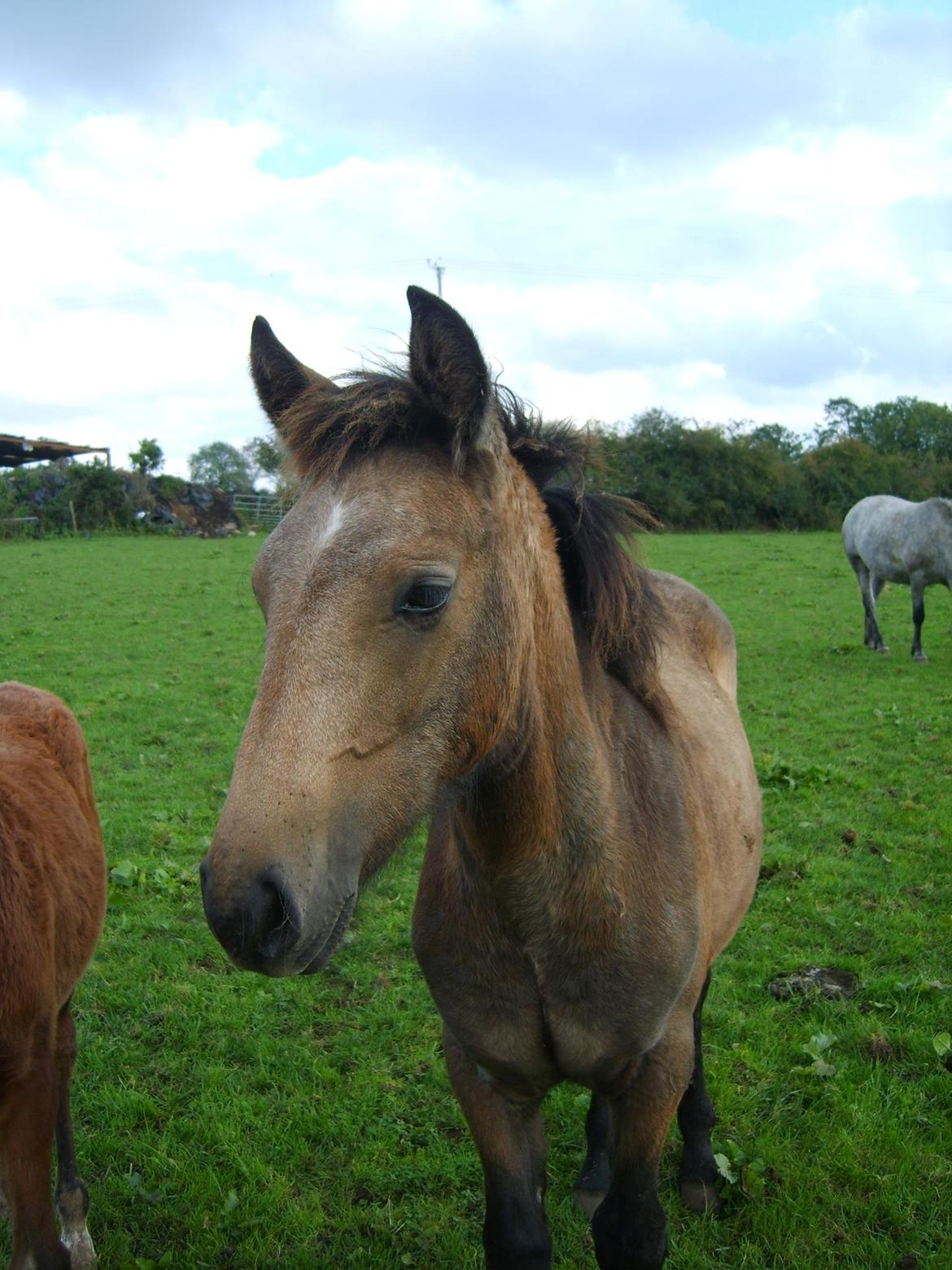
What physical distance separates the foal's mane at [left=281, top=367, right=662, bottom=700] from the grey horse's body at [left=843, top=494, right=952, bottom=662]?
36.6 feet

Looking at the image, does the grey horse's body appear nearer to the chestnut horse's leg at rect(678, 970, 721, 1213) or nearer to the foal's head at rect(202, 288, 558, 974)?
the chestnut horse's leg at rect(678, 970, 721, 1213)

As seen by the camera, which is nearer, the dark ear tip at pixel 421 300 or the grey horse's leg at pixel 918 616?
the dark ear tip at pixel 421 300

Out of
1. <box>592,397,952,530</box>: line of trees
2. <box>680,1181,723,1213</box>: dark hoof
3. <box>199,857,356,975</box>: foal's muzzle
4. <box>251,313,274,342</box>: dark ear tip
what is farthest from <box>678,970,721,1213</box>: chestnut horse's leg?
<box>592,397,952,530</box>: line of trees

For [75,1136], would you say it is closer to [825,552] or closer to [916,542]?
[916,542]

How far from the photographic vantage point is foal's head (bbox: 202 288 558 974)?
159 cm

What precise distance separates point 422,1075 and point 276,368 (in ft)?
10.6

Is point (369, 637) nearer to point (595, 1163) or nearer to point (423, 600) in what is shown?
point (423, 600)

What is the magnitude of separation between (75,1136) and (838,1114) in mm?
3179

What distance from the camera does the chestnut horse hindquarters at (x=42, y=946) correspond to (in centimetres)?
269

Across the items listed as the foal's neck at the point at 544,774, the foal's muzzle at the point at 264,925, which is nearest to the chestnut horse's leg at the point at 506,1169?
the foal's neck at the point at 544,774

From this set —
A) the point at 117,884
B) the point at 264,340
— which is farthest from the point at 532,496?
the point at 117,884

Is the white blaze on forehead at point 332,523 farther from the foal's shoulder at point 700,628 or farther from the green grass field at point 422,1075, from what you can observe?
the foal's shoulder at point 700,628

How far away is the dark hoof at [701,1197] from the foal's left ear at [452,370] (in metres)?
2.96

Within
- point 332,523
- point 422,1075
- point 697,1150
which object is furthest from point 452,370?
point 422,1075
